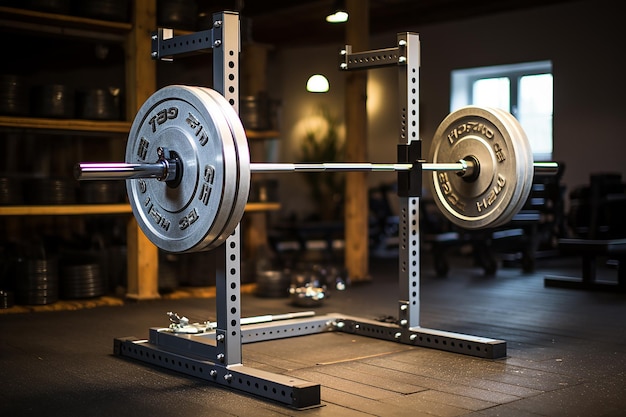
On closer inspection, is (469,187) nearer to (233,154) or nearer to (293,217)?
(233,154)

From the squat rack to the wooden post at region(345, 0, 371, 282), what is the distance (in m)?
1.99

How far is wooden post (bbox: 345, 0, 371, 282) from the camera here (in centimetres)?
664

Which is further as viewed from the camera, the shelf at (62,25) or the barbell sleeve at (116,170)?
the shelf at (62,25)

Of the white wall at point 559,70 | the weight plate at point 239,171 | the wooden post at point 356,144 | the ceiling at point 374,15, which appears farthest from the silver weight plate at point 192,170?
the white wall at point 559,70

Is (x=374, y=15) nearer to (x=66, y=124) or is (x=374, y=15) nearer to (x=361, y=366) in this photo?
(x=66, y=124)

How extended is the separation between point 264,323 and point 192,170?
1.66 metres

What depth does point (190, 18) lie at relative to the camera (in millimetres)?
6082

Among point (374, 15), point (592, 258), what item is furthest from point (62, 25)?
point (374, 15)

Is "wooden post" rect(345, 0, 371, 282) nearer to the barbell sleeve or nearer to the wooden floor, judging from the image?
the wooden floor

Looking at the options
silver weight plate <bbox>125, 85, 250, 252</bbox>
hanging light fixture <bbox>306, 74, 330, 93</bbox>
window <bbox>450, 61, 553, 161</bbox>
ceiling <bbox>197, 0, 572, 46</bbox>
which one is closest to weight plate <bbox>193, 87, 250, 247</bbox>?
silver weight plate <bbox>125, 85, 250, 252</bbox>

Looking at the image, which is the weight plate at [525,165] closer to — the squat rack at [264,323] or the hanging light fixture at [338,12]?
the squat rack at [264,323]

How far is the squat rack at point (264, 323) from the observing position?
11.0 ft

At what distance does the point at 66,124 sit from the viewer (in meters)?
5.53

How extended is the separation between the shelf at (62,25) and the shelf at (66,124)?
2.08ft
